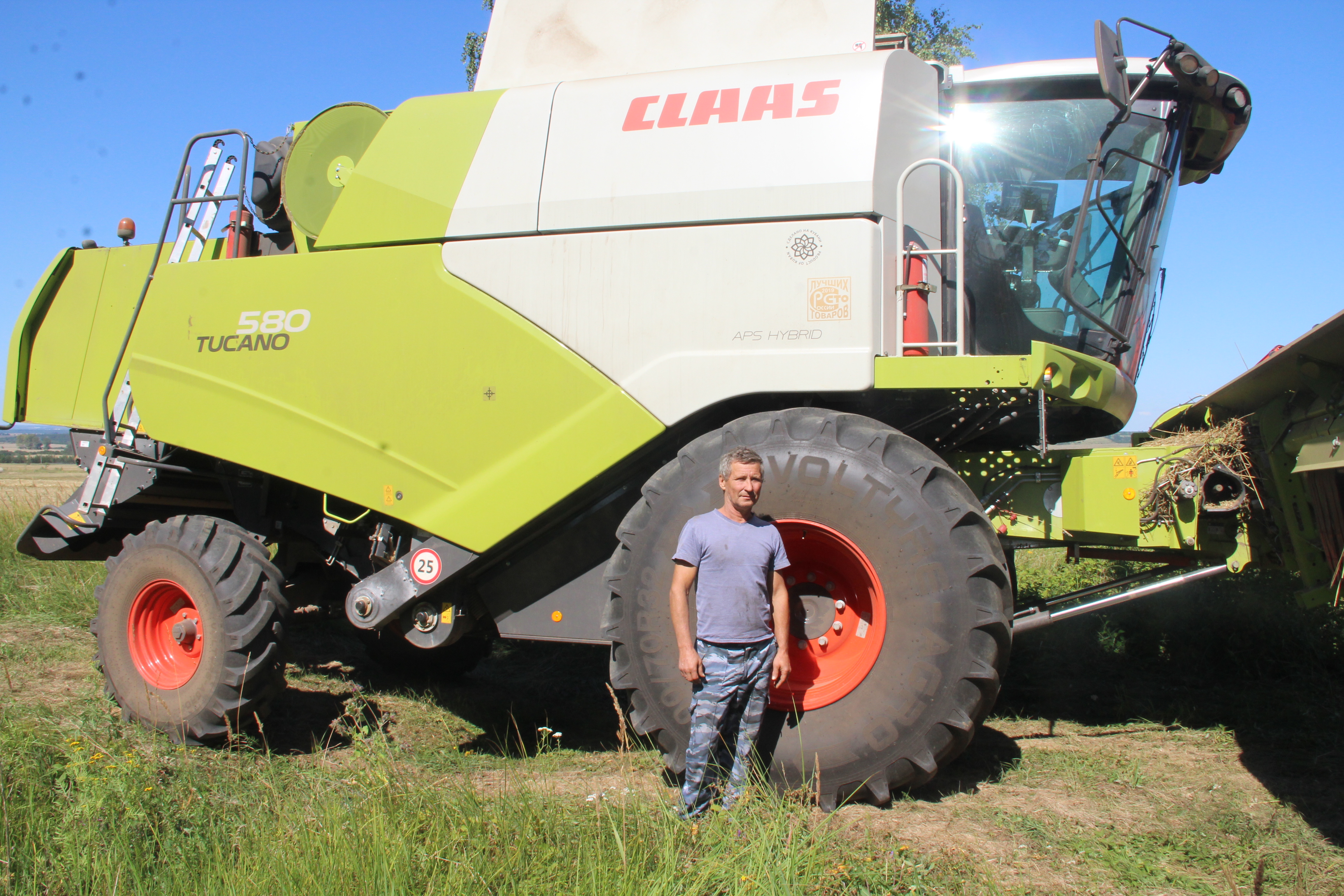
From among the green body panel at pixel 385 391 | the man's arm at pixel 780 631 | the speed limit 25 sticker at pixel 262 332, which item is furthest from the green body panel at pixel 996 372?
the speed limit 25 sticker at pixel 262 332

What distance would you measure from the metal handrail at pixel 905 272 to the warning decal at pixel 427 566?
2246 mm

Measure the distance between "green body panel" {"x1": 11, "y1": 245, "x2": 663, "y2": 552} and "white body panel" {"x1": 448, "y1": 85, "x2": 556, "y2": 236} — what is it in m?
0.26

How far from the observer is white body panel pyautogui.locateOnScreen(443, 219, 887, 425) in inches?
145

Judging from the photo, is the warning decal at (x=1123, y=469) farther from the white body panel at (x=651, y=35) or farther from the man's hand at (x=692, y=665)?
the white body panel at (x=651, y=35)

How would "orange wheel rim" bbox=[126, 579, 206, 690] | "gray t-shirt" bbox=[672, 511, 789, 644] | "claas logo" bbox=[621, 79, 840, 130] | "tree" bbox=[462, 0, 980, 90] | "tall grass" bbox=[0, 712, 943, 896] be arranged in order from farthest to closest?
"tree" bbox=[462, 0, 980, 90] < "orange wheel rim" bbox=[126, 579, 206, 690] < "claas logo" bbox=[621, 79, 840, 130] < "gray t-shirt" bbox=[672, 511, 789, 644] < "tall grass" bbox=[0, 712, 943, 896]

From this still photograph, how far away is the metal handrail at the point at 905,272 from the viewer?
3.62 metres

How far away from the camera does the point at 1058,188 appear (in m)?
4.25

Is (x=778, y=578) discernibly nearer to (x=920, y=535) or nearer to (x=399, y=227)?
(x=920, y=535)

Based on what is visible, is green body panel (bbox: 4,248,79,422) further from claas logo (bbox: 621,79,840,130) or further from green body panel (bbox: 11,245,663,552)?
claas logo (bbox: 621,79,840,130)

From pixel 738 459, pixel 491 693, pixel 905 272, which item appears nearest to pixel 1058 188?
pixel 905 272

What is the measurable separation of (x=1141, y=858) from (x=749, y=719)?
142 cm

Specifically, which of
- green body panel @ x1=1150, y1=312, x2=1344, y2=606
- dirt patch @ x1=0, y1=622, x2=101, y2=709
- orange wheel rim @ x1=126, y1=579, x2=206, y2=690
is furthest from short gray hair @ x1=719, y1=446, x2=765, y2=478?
dirt patch @ x1=0, y1=622, x2=101, y2=709

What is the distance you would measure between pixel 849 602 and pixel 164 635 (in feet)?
12.1

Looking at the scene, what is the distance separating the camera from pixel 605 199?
405cm
